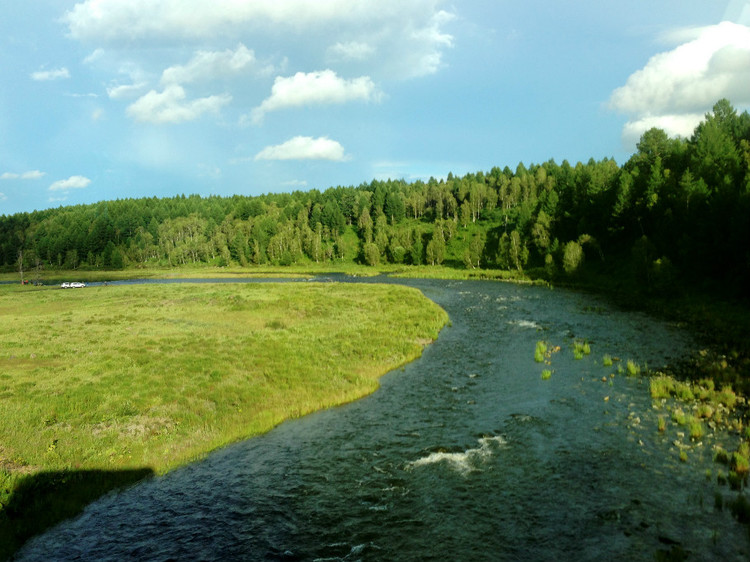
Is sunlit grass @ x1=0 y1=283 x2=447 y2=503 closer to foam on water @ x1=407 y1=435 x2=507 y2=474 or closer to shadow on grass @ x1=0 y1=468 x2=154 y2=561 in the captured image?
shadow on grass @ x1=0 y1=468 x2=154 y2=561

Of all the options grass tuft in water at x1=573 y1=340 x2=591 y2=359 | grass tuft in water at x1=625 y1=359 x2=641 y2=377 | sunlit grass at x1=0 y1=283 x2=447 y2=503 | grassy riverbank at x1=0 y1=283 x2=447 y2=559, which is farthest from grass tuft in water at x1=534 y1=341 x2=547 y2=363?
grassy riverbank at x1=0 y1=283 x2=447 y2=559

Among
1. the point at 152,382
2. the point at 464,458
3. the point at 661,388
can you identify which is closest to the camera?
the point at 464,458

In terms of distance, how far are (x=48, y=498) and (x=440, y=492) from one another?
672 inches

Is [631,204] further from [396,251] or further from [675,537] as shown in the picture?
[675,537]

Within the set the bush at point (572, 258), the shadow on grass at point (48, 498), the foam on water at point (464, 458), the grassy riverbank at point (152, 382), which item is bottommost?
the foam on water at point (464, 458)

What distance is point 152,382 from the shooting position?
3117 centimetres

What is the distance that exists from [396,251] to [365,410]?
158 meters

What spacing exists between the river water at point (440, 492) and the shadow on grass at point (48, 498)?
63 cm

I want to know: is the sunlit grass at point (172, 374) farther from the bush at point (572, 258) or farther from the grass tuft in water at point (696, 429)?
the bush at point (572, 258)

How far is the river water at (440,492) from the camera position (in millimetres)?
14961

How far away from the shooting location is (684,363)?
116 feet

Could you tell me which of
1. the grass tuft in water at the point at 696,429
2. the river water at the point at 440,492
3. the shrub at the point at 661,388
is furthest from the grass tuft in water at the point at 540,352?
the grass tuft in water at the point at 696,429

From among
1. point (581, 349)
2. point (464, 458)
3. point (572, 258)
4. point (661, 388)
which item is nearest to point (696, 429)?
point (661, 388)

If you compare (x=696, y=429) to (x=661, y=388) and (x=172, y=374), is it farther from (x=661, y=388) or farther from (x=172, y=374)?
(x=172, y=374)
